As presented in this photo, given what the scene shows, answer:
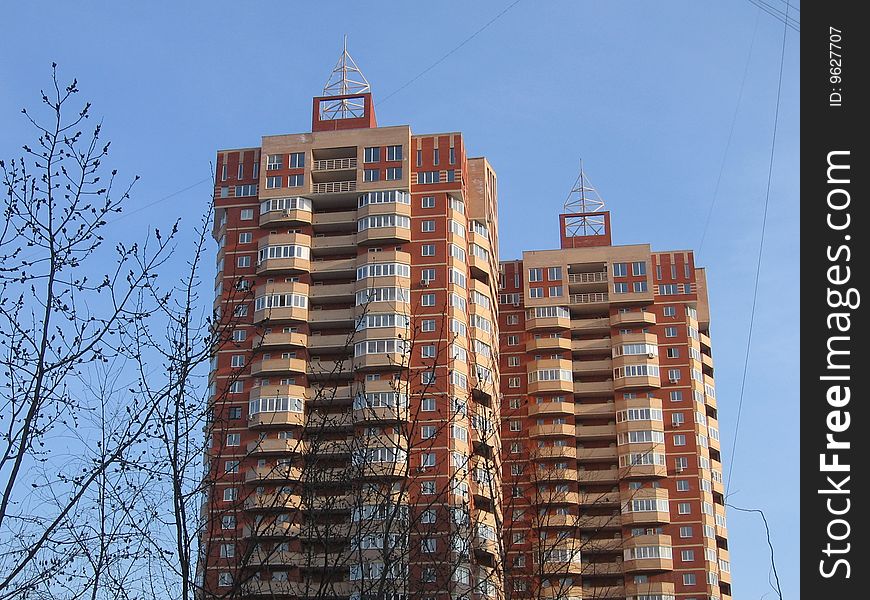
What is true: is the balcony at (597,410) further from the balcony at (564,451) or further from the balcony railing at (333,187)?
the balcony railing at (333,187)

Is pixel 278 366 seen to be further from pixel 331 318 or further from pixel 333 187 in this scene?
pixel 333 187

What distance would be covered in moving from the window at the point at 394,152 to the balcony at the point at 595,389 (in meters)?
31.3

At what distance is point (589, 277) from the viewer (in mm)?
113125

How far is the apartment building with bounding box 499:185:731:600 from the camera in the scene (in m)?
99.0

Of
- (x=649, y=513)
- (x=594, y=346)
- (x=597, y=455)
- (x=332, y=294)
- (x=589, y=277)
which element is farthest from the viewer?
(x=589, y=277)

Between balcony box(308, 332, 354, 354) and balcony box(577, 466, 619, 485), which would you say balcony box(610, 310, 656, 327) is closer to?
balcony box(577, 466, 619, 485)

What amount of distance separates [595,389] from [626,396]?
3.45 meters

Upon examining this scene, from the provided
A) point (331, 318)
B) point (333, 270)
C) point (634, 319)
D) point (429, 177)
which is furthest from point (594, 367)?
point (331, 318)

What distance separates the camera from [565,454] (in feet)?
335

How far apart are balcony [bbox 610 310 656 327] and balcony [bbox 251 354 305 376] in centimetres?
3593

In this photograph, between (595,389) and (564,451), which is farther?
(595,389)

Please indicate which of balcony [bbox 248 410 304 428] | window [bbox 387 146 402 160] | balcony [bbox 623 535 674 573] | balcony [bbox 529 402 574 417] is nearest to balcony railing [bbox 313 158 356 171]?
window [bbox 387 146 402 160]

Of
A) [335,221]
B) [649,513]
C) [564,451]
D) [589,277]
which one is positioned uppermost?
[589,277]
